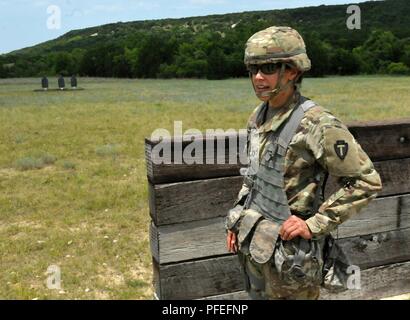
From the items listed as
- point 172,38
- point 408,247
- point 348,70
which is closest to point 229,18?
point 172,38

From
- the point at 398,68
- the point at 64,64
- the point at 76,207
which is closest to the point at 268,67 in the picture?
the point at 76,207

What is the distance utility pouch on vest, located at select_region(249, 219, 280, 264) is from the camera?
8.61 ft

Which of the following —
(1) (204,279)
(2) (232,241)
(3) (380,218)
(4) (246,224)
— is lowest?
(1) (204,279)

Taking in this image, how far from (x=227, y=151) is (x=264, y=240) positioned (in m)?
1.10

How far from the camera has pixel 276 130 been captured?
8.63 feet

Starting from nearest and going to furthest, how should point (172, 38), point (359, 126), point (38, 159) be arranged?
point (359, 126) < point (38, 159) < point (172, 38)

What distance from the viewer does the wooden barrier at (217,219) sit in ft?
11.5

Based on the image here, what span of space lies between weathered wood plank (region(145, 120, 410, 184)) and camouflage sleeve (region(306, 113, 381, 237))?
3.75 ft

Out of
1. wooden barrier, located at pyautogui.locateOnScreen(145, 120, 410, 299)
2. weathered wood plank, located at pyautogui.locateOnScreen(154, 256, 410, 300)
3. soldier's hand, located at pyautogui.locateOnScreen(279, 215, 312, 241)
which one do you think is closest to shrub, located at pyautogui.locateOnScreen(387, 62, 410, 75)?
wooden barrier, located at pyautogui.locateOnScreen(145, 120, 410, 299)

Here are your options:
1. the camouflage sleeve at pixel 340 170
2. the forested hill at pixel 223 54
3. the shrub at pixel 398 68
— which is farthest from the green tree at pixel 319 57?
the camouflage sleeve at pixel 340 170

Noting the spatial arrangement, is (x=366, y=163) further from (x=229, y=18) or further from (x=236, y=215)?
(x=229, y=18)

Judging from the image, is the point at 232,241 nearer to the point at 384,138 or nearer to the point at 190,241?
the point at 190,241

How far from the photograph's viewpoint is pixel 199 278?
3.66m
